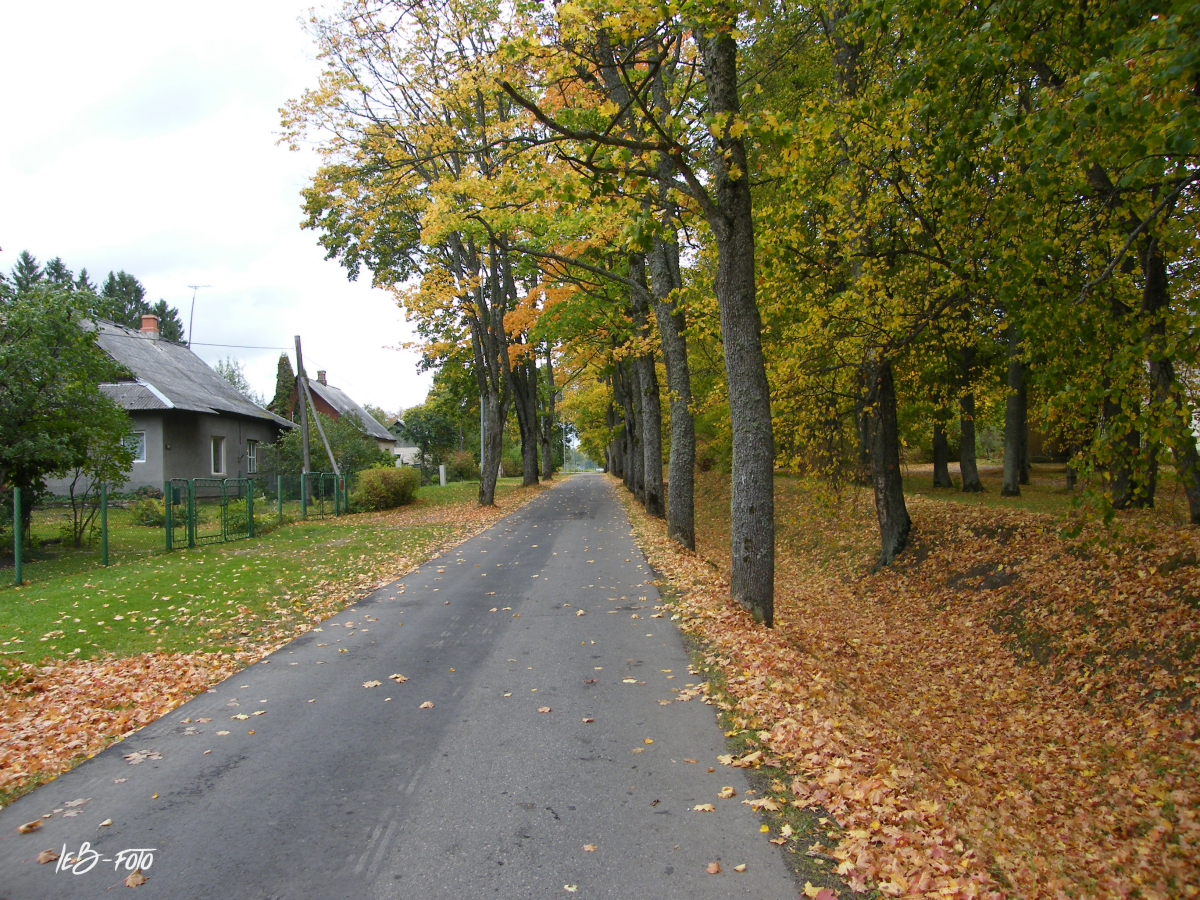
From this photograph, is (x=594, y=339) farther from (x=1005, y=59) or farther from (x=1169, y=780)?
(x=1169, y=780)

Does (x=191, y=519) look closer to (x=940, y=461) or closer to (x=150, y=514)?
(x=150, y=514)

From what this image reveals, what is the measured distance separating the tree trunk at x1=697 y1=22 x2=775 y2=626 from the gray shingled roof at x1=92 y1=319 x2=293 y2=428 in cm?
2129

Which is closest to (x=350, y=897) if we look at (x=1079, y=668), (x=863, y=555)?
(x=1079, y=668)

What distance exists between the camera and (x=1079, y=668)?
24.4 feet

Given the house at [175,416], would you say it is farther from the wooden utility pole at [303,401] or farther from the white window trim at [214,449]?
the wooden utility pole at [303,401]

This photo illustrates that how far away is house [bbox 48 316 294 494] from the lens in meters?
25.0

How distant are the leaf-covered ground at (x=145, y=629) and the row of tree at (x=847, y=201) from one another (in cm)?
581

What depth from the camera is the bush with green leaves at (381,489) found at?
24922mm

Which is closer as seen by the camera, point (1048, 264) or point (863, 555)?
point (1048, 264)

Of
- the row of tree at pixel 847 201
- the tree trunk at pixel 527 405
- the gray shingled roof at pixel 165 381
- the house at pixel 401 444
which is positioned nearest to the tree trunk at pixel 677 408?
the row of tree at pixel 847 201

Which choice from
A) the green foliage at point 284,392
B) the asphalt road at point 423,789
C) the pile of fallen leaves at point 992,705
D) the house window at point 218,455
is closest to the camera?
the asphalt road at point 423,789

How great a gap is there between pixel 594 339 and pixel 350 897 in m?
21.2

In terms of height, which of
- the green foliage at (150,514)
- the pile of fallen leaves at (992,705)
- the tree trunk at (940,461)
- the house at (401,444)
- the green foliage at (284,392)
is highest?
the green foliage at (284,392)

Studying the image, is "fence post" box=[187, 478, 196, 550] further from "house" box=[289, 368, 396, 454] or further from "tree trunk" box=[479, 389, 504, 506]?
"house" box=[289, 368, 396, 454]
